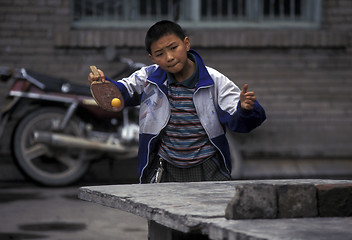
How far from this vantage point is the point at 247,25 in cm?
910

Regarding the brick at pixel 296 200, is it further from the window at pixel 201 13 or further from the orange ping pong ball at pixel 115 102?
the window at pixel 201 13

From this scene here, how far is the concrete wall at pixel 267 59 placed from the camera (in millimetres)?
8766

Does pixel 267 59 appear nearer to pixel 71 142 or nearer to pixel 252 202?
pixel 71 142

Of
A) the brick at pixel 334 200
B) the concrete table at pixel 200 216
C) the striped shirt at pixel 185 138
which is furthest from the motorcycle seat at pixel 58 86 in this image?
the brick at pixel 334 200

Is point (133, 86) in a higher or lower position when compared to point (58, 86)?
higher

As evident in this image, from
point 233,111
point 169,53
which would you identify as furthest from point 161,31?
point 233,111

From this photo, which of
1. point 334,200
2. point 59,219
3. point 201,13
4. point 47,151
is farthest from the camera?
point 201,13

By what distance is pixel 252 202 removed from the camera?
2.07m

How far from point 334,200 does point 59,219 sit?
12.7 ft

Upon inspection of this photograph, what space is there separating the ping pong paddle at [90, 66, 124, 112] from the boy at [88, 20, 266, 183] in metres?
0.06

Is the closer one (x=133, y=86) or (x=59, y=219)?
(x=133, y=86)

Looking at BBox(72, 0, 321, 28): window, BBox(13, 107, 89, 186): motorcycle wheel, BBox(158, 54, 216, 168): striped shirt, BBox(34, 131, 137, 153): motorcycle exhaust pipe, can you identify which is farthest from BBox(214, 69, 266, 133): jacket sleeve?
BBox(72, 0, 321, 28): window

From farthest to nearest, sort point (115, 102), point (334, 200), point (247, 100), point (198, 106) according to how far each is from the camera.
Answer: point (198, 106), point (115, 102), point (247, 100), point (334, 200)

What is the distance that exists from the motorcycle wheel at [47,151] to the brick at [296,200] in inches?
222
